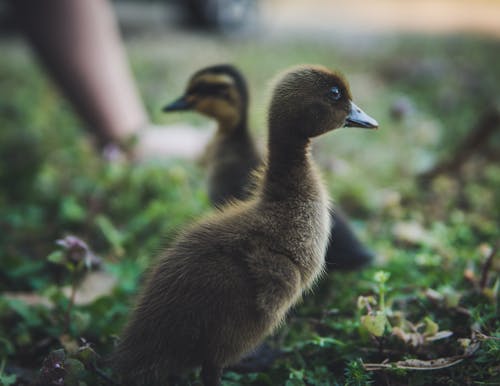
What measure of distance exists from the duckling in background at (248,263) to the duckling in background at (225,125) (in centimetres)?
67

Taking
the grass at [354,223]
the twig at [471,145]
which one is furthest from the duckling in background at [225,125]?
the twig at [471,145]

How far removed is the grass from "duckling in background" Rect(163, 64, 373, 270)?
1.08 feet

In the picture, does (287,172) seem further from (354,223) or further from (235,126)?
(354,223)

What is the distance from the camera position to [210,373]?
1663 mm

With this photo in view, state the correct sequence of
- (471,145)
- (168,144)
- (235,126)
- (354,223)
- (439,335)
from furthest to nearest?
(168,144) < (471,145) < (354,223) < (235,126) < (439,335)

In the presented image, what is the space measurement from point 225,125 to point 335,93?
3.59 ft

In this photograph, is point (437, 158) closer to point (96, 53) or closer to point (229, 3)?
point (96, 53)

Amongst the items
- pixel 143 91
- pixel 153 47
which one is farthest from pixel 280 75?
pixel 153 47

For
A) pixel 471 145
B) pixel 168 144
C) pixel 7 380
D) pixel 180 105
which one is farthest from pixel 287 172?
pixel 168 144

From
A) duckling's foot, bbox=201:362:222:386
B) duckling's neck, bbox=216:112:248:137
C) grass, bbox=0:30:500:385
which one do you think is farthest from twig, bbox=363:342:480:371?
duckling's neck, bbox=216:112:248:137

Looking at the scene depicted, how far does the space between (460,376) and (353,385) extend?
0.34m

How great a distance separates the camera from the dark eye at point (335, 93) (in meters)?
1.91

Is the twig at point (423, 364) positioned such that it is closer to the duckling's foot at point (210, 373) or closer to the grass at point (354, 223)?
the grass at point (354, 223)

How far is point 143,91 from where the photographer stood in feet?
17.8
